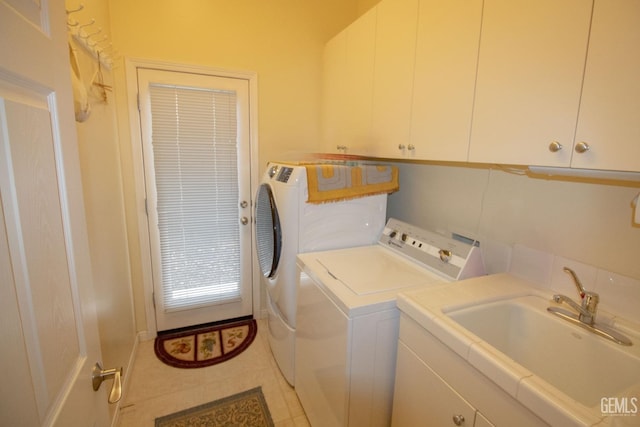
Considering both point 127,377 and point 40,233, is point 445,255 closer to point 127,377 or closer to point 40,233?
point 40,233

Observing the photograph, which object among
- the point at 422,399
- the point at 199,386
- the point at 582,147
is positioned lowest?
the point at 199,386

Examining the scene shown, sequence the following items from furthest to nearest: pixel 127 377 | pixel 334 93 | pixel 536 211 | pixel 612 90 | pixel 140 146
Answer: pixel 334 93
pixel 140 146
pixel 127 377
pixel 536 211
pixel 612 90

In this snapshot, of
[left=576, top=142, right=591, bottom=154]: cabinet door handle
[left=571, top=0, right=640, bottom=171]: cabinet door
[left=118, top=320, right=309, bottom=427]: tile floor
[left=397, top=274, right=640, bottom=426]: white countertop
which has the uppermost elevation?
[left=571, top=0, right=640, bottom=171]: cabinet door

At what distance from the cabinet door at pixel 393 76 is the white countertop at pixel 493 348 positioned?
0.75 meters

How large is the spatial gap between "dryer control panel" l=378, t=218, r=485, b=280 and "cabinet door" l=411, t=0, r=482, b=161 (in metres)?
0.46

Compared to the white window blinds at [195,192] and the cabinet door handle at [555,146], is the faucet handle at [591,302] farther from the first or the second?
the white window blinds at [195,192]

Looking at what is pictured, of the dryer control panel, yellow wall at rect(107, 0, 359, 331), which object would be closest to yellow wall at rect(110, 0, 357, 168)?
yellow wall at rect(107, 0, 359, 331)

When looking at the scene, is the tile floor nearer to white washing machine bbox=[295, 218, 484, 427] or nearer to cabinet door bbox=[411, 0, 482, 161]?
white washing machine bbox=[295, 218, 484, 427]

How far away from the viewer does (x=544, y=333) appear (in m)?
1.16

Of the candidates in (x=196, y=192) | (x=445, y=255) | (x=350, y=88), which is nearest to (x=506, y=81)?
(x=445, y=255)

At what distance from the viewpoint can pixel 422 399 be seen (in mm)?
1128

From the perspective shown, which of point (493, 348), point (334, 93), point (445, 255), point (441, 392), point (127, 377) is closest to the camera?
point (493, 348)

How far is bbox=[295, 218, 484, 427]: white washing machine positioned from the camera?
49.3 inches

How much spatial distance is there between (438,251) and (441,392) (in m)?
0.70
